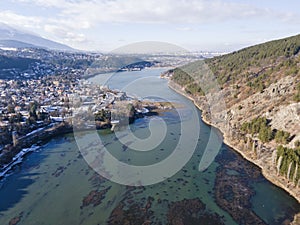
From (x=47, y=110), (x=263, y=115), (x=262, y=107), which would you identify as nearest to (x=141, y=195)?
(x=263, y=115)

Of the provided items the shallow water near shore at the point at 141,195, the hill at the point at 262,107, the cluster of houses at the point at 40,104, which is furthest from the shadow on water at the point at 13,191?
the hill at the point at 262,107

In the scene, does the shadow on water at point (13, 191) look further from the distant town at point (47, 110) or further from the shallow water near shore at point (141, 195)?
the distant town at point (47, 110)

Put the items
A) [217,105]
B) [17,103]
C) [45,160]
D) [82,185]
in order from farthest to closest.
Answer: [17,103] → [217,105] → [45,160] → [82,185]

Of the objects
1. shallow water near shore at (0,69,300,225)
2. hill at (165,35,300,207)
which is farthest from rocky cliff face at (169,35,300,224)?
shallow water near shore at (0,69,300,225)

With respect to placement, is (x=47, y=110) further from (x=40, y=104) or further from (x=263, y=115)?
(x=263, y=115)

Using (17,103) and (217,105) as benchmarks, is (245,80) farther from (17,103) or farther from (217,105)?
(17,103)

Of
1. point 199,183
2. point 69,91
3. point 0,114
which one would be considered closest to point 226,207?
point 199,183

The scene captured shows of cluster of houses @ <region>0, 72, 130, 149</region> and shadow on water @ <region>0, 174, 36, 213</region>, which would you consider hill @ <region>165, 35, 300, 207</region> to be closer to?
cluster of houses @ <region>0, 72, 130, 149</region>
